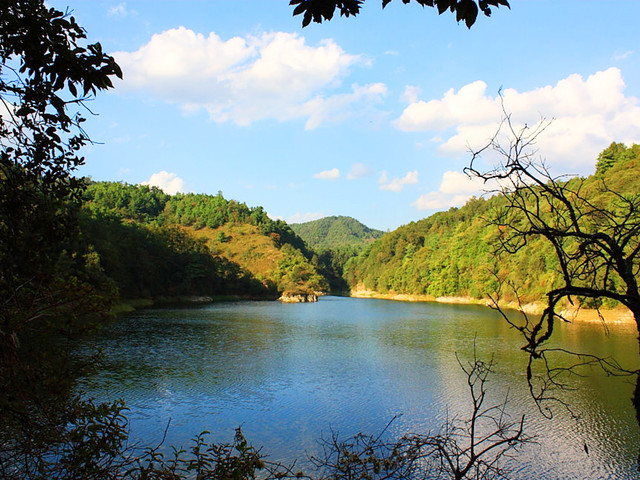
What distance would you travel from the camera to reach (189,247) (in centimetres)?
6097

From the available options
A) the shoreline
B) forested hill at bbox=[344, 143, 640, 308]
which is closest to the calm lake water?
the shoreline

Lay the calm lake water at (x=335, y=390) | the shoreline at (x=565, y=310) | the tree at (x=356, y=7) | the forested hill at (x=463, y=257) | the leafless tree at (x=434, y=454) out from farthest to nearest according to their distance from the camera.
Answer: the forested hill at (x=463, y=257) → the shoreline at (x=565, y=310) → the calm lake water at (x=335, y=390) → the leafless tree at (x=434, y=454) → the tree at (x=356, y=7)

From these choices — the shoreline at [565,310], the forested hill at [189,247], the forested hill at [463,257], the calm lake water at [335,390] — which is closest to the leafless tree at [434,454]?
the calm lake water at [335,390]

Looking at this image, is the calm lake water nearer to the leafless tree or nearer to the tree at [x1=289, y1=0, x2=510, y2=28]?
the leafless tree

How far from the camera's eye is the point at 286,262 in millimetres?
76750

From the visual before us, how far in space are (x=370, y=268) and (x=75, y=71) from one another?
94.2 m

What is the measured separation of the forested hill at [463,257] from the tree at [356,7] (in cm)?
1615

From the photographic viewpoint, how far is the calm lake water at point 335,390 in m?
9.91

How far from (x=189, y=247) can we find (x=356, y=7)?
201 ft

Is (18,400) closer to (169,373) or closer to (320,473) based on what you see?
(320,473)

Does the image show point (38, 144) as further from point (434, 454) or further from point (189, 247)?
point (189, 247)

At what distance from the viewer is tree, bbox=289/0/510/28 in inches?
82.5

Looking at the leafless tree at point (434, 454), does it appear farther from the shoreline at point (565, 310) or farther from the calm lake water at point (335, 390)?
the shoreline at point (565, 310)

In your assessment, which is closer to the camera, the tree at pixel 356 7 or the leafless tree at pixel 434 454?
the tree at pixel 356 7
